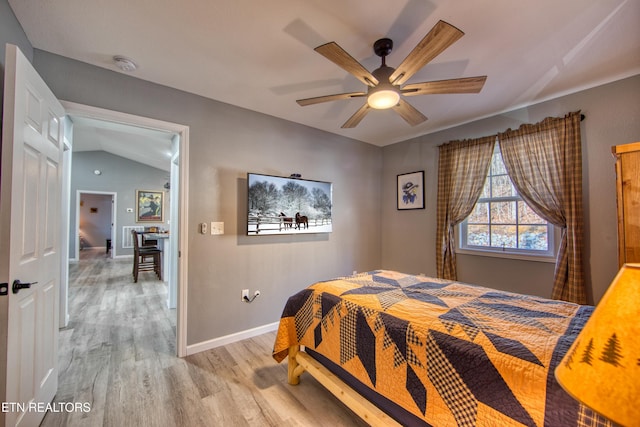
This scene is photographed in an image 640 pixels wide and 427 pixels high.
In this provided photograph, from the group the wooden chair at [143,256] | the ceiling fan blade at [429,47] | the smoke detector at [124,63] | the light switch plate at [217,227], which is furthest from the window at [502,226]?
the wooden chair at [143,256]

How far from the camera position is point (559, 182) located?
254 centimetres

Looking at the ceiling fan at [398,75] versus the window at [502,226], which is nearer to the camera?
the ceiling fan at [398,75]

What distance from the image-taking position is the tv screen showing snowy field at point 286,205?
9.58 ft

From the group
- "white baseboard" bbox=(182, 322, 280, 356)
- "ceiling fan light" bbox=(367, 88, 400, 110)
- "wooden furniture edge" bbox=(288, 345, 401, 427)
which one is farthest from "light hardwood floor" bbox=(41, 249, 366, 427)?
"ceiling fan light" bbox=(367, 88, 400, 110)

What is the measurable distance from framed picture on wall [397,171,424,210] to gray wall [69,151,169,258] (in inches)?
327

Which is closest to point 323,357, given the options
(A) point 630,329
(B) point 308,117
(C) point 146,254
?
(A) point 630,329

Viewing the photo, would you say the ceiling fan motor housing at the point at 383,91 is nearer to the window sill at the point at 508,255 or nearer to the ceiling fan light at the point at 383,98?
the ceiling fan light at the point at 383,98

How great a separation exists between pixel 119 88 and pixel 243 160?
1206 millimetres

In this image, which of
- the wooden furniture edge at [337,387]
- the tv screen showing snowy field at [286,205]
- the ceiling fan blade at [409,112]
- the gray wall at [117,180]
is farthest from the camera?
the gray wall at [117,180]

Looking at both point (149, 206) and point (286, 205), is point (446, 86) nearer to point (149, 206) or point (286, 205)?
point (286, 205)

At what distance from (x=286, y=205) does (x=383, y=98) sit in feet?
5.75

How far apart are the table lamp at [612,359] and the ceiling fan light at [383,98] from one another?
1546 millimetres

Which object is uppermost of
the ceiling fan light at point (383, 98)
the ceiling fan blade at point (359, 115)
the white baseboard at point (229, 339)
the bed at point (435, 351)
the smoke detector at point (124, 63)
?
the smoke detector at point (124, 63)

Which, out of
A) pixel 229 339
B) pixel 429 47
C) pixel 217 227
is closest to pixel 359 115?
pixel 429 47
